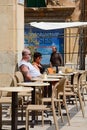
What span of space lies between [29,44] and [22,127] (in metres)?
18.2

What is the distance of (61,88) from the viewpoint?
11117 mm

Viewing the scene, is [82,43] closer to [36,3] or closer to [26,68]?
[36,3]

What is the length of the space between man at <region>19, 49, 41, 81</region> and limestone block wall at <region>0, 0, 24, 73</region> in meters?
1.63

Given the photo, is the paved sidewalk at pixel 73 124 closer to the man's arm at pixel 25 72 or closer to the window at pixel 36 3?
the man's arm at pixel 25 72

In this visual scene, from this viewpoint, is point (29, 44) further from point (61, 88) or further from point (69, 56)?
point (61, 88)

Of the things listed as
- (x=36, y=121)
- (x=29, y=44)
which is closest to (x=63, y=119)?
(x=36, y=121)

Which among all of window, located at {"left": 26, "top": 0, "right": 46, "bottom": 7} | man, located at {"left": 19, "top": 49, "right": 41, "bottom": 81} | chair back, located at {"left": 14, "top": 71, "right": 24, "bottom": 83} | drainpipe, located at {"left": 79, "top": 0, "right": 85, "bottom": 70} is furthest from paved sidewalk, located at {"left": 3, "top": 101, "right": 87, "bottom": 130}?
window, located at {"left": 26, "top": 0, "right": 46, "bottom": 7}

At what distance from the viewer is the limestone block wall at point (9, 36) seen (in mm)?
15109

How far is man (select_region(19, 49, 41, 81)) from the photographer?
12.9 meters

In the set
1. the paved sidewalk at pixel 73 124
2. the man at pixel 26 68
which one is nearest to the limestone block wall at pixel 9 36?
the man at pixel 26 68

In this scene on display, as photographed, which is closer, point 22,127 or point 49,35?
point 22,127

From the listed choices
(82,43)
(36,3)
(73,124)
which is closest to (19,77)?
(73,124)

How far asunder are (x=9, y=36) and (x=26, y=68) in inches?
89.2

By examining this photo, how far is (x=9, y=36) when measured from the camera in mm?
15180
